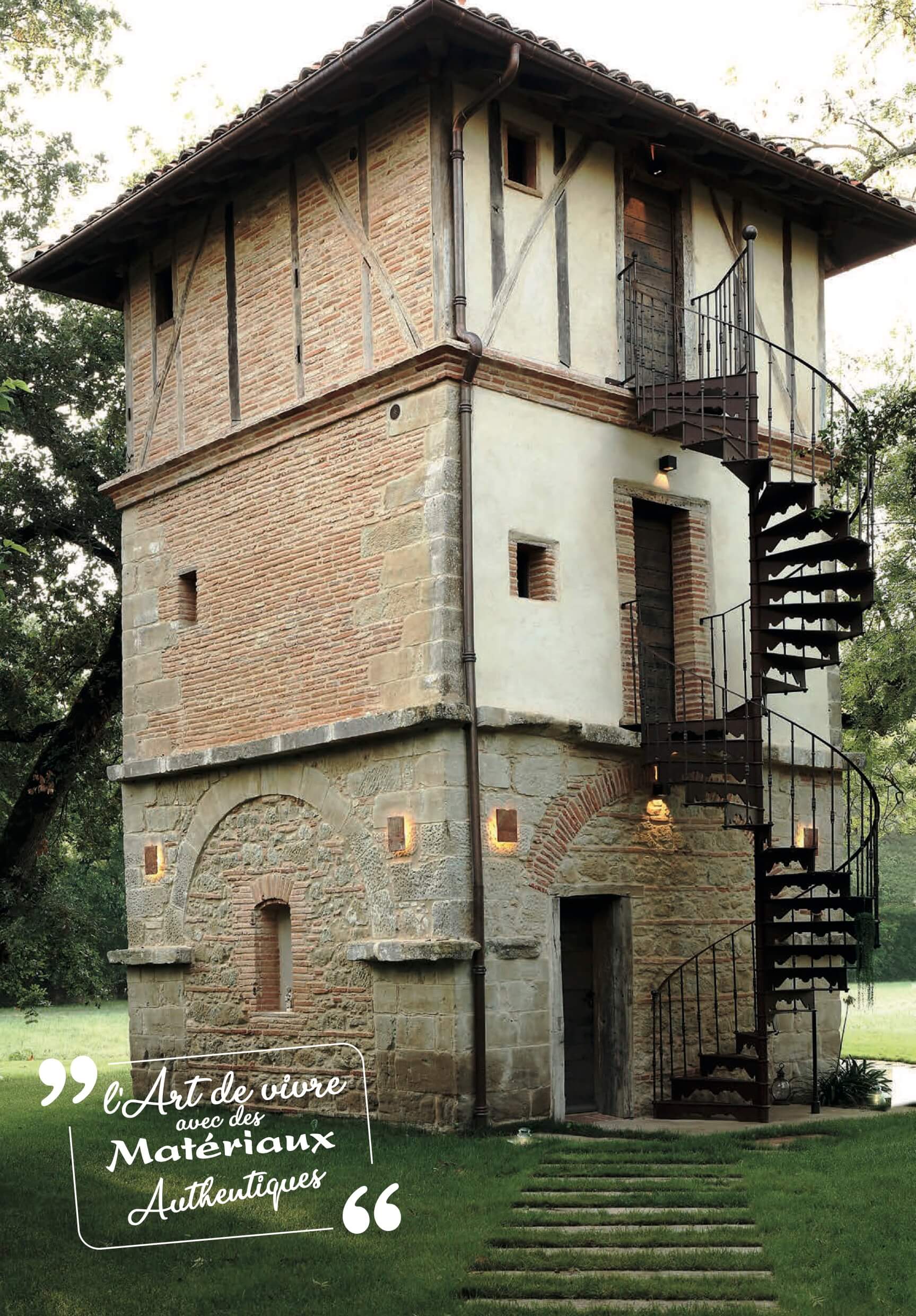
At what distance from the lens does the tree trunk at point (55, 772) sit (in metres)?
19.5

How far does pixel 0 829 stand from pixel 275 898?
850 cm

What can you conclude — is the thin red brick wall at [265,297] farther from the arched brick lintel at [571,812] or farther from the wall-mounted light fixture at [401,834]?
the arched brick lintel at [571,812]

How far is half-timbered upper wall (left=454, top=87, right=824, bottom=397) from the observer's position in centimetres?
1345

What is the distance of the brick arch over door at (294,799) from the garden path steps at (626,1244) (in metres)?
2.88

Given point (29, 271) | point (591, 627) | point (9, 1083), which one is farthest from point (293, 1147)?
point (29, 271)

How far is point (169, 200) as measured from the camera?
50.8ft

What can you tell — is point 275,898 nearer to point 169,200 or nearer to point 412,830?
point 412,830

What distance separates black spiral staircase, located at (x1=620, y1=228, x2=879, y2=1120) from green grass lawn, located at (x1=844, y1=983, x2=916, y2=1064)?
6349 millimetres

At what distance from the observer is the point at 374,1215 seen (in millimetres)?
9078

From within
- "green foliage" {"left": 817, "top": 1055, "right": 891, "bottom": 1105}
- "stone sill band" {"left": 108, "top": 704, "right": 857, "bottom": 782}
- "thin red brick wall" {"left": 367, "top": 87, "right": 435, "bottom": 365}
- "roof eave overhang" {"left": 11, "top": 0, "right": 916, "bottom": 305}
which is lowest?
"green foliage" {"left": 817, "top": 1055, "right": 891, "bottom": 1105}

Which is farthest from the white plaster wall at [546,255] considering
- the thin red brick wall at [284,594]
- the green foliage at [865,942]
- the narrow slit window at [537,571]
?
the green foliage at [865,942]

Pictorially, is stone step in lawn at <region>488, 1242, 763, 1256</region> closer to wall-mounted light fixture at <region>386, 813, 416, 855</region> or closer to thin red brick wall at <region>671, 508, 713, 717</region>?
wall-mounted light fixture at <region>386, 813, 416, 855</region>

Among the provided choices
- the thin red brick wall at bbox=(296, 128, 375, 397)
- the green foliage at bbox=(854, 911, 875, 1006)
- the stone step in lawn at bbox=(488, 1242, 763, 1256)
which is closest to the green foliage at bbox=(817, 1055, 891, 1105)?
the green foliage at bbox=(854, 911, 875, 1006)

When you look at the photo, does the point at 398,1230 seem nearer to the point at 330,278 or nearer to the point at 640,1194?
the point at 640,1194
